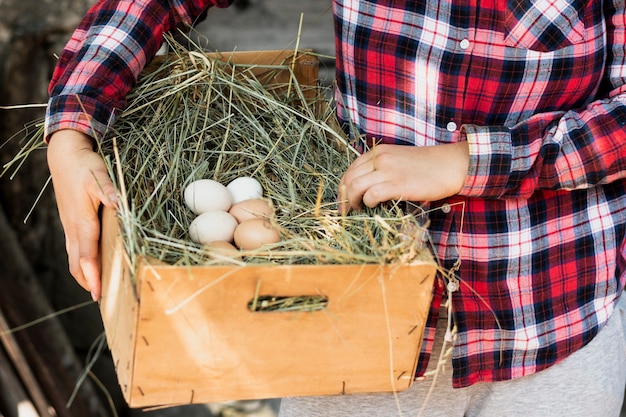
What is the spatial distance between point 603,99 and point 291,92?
551 mm

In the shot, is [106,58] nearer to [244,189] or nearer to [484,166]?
[244,189]

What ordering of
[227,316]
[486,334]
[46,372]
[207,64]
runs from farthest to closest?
[46,372] < [207,64] < [486,334] < [227,316]

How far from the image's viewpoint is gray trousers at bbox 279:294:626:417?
1327mm

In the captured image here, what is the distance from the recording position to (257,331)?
104cm

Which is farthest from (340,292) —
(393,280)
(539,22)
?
(539,22)

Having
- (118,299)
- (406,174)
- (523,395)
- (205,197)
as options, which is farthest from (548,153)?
(118,299)

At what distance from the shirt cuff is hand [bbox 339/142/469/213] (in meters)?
0.01

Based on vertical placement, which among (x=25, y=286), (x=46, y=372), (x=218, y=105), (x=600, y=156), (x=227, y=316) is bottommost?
(x=46, y=372)

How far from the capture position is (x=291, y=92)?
5.04ft

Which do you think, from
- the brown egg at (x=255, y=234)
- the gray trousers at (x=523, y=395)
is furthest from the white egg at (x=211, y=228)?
the gray trousers at (x=523, y=395)

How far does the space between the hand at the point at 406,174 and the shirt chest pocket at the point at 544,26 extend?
0.59 ft

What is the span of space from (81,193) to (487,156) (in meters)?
0.56

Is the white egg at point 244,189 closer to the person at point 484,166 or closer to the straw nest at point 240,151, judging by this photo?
the straw nest at point 240,151

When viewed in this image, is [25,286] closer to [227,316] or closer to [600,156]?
[227,316]
